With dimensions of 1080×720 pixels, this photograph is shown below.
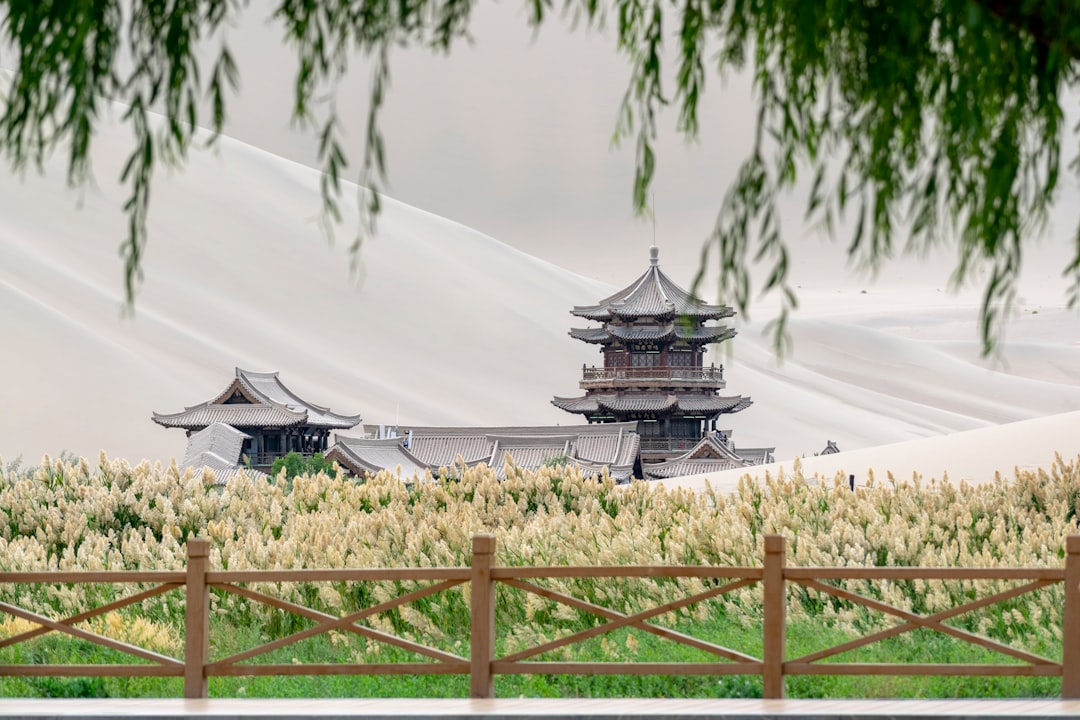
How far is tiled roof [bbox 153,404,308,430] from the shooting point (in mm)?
53688

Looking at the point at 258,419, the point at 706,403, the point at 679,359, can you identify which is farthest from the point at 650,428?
the point at 258,419

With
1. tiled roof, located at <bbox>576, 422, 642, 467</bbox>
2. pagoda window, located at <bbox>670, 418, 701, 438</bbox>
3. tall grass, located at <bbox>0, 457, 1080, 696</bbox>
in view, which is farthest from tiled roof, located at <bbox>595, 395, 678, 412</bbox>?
tall grass, located at <bbox>0, 457, 1080, 696</bbox>

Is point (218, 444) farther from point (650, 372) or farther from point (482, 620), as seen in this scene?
point (482, 620)

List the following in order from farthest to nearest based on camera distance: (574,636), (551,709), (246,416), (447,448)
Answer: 1. (246,416)
2. (447,448)
3. (574,636)
4. (551,709)

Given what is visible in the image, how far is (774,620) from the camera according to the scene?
7535mm

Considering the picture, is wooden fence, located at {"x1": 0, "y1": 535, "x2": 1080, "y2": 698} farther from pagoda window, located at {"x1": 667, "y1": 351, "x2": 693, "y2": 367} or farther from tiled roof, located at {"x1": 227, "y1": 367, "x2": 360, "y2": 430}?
tiled roof, located at {"x1": 227, "y1": 367, "x2": 360, "y2": 430}

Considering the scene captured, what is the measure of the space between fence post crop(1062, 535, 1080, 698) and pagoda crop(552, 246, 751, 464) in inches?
1617

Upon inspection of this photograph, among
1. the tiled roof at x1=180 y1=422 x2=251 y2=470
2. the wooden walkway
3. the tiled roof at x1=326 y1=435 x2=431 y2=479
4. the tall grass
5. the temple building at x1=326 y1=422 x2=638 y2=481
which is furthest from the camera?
the tiled roof at x1=180 y1=422 x2=251 y2=470

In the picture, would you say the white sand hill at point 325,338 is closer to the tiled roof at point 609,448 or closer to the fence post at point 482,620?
the tiled roof at point 609,448

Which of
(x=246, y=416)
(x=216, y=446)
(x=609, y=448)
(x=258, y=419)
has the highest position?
(x=246, y=416)

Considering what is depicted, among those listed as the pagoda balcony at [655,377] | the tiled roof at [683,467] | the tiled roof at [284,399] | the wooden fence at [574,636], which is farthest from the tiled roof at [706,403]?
the wooden fence at [574,636]

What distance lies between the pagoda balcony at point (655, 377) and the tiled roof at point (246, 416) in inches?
466

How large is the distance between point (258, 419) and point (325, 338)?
2832 inches

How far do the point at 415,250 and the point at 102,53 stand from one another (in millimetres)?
144881
